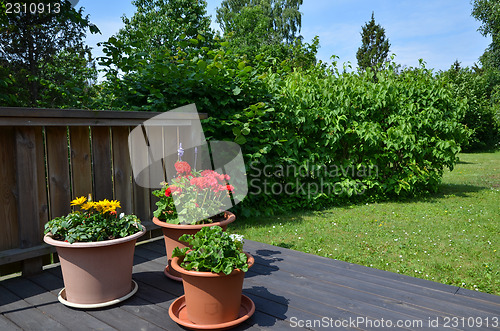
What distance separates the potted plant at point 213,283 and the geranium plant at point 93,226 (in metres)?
0.48

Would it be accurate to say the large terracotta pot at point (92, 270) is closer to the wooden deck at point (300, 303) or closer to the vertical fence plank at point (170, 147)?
the wooden deck at point (300, 303)

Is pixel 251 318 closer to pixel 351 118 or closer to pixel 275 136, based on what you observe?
pixel 275 136

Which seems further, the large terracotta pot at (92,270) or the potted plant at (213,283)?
the large terracotta pot at (92,270)

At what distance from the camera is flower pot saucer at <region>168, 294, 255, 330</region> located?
5.66ft

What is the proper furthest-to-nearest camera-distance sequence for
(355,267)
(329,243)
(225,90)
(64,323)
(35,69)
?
(35,69) < (225,90) < (329,243) < (355,267) < (64,323)

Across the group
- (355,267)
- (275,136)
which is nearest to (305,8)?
(275,136)

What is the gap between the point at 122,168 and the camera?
2.91 m

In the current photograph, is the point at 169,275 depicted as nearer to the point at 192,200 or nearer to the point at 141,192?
the point at 192,200

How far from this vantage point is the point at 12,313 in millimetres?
1890

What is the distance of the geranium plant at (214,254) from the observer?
171cm

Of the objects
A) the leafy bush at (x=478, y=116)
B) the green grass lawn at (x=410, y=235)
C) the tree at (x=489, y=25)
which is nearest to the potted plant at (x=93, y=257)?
the green grass lawn at (x=410, y=235)

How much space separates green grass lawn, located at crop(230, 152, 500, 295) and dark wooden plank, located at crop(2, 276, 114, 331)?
2.26m

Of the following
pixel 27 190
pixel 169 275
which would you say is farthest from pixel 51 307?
pixel 27 190

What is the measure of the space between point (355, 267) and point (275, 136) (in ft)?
8.46
